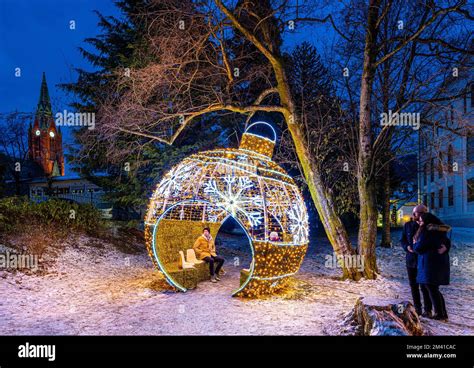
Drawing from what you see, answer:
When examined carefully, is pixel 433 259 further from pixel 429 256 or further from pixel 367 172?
pixel 367 172

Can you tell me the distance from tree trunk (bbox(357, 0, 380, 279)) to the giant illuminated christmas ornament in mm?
1830

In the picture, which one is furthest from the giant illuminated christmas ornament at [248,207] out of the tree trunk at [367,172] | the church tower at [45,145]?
the church tower at [45,145]

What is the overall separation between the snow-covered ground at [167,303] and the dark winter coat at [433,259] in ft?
1.98

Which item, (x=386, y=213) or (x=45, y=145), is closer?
(x=386, y=213)

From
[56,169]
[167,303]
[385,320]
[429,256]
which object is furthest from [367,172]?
[56,169]

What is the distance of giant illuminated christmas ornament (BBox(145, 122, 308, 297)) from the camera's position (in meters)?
7.25

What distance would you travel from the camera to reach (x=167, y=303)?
7039 millimetres

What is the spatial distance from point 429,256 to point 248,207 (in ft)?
11.5
